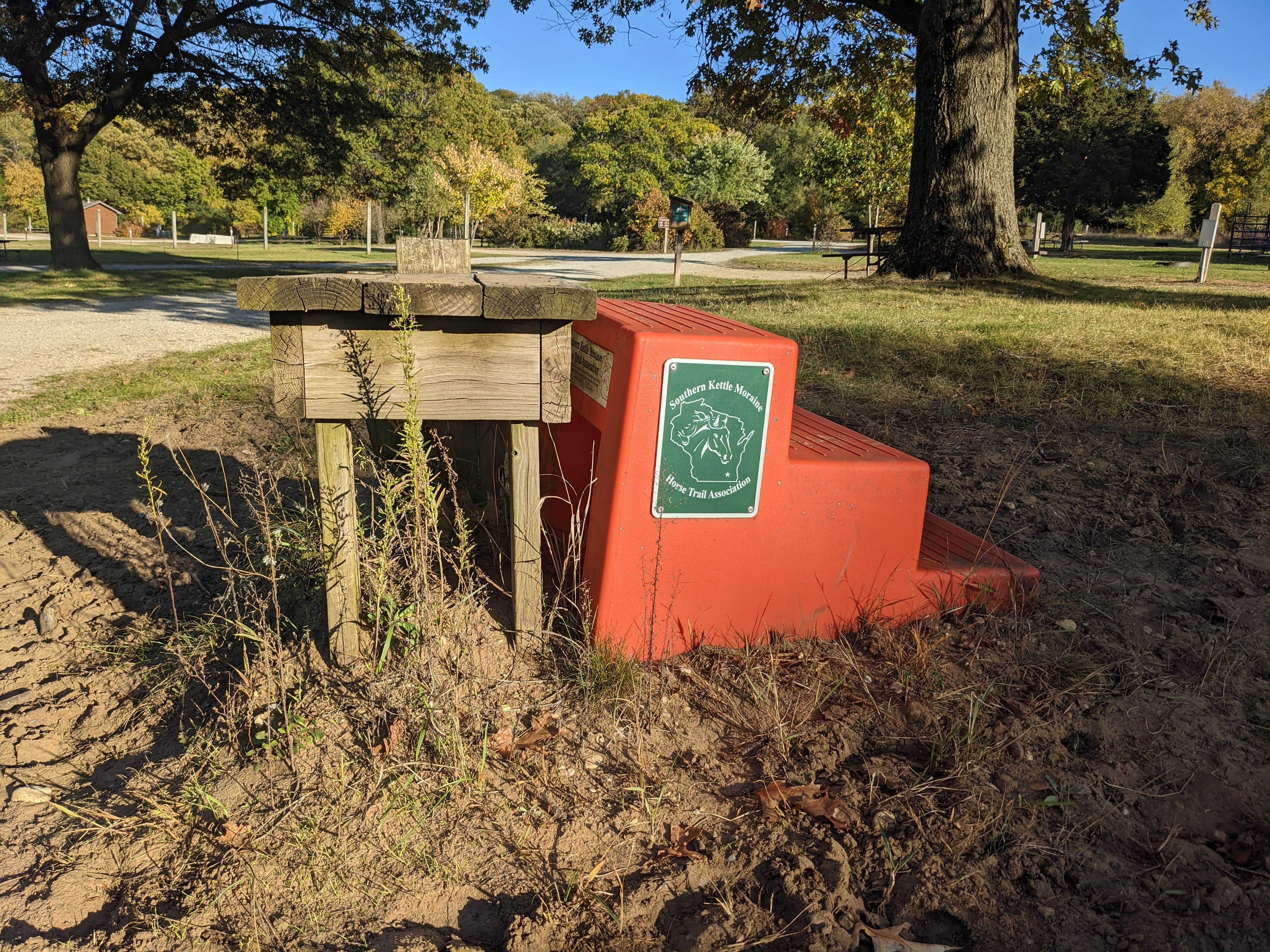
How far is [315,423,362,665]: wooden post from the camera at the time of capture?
2.48 m

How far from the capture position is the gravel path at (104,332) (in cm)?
820

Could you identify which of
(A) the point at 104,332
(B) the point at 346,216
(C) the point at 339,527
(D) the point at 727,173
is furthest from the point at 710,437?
(D) the point at 727,173

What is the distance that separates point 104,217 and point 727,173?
4514cm

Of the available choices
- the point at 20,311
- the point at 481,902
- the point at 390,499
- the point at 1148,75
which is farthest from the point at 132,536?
the point at 1148,75

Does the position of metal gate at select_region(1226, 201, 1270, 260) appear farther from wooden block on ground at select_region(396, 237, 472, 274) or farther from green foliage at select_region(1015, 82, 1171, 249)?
wooden block on ground at select_region(396, 237, 472, 274)

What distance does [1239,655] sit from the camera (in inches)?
109

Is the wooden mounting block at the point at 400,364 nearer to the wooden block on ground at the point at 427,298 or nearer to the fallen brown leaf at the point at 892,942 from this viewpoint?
the wooden block on ground at the point at 427,298

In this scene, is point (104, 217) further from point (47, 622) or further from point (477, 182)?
point (47, 622)

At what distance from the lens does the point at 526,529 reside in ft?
8.69

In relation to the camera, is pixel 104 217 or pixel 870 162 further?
pixel 104 217

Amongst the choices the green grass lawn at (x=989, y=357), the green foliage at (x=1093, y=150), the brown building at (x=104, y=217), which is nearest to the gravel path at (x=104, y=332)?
the green grass lawn at (x=989, y=357)

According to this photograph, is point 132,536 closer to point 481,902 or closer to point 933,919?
point 481,902

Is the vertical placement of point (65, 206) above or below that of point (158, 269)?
above

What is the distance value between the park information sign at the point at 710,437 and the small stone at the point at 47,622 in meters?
2.22
